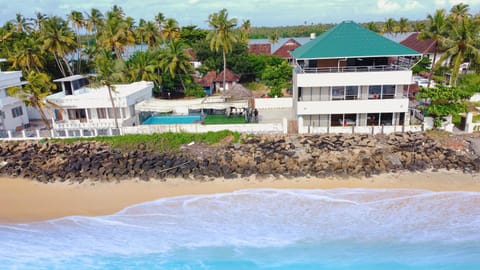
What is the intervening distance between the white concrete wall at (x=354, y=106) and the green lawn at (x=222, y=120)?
632 cm

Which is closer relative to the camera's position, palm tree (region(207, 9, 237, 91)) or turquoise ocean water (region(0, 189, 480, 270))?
turquoise ocean water (region(0, 189, 480, 270))

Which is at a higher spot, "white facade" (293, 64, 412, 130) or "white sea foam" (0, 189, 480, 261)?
"white facade" (293, 64, 412, 130)

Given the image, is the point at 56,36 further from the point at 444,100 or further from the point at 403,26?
the point at 403,26

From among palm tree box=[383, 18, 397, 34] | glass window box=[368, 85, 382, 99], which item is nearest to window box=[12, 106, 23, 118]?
glass window box=[368, 85, 382, 99]

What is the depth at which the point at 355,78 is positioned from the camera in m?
26.3

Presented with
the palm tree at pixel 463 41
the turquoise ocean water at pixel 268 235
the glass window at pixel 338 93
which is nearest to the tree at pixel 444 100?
the glass window at pixel 338 93

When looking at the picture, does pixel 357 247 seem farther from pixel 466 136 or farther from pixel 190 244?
pixel 466 136

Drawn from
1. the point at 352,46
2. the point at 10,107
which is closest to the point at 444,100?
the point at 352,46

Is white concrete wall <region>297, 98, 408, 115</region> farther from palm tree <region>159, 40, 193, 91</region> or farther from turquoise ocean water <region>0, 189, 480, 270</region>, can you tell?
palm tree <region>159, 40, 193, 91</region>

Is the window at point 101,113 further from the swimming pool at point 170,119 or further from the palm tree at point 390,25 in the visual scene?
the palm tree at point 390,25

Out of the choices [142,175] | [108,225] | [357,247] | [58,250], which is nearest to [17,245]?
[58,250]

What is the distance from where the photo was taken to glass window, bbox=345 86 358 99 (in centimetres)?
2712

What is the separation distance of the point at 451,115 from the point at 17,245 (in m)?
29.4

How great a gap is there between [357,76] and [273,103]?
11.1 meters
